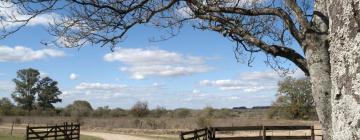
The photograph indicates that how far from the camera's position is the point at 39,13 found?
8.15 metres

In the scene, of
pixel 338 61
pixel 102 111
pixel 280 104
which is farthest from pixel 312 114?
pixel 338 61

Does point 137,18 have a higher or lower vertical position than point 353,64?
higher

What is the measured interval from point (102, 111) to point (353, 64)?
106968 mm

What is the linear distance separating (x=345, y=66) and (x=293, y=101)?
251 ft

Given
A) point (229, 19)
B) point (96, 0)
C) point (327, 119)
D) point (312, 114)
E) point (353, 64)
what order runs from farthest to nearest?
point (312, 114) < point (229, 19) < point (96, 0) < point (327, 119) < point (353, 64)

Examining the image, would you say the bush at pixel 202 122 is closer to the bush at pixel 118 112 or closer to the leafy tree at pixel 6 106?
the bush at pixel 118 112

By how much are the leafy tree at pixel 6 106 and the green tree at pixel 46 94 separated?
7636 millimetres

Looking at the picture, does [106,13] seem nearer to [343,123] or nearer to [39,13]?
[39,13]

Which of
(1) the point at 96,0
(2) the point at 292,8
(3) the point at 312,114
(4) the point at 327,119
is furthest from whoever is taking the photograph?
(3) the point at 312,114

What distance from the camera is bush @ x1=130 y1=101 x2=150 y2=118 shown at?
10069cm

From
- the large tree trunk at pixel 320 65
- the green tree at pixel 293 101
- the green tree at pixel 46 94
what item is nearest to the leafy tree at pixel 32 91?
the green tree at pixel 46 94

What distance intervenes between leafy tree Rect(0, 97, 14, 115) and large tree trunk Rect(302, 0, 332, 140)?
10009 cm

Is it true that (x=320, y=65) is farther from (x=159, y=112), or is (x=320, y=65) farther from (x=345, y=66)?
(x=159, y=112)

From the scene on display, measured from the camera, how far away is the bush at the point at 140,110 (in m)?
101
